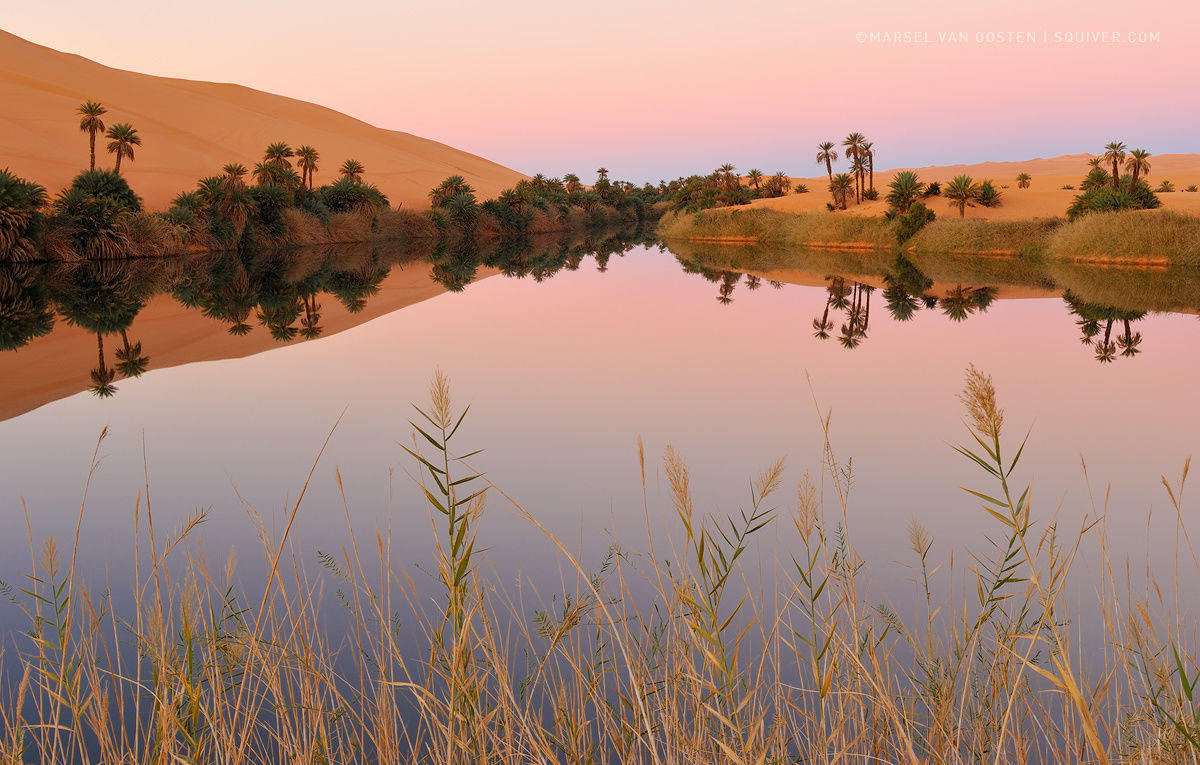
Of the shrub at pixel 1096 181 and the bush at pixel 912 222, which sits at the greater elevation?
the shrub at pixel 1096 181

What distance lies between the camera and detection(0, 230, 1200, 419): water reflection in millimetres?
18703

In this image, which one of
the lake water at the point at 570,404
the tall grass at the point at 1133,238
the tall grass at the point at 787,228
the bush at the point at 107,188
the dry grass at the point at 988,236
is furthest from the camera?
the tall grass at the point at 787,228

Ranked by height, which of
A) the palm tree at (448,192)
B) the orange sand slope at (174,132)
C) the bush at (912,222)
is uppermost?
the orange sand slope at (174,132)

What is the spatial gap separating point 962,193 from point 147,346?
48.0m

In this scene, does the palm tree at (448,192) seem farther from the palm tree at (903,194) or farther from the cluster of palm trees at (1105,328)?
the cluster of palm trees at (1105,328)

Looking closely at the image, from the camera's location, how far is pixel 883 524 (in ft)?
24.0

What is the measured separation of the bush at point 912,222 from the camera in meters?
44.8

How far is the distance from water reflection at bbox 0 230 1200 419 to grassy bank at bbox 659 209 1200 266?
6.72ft

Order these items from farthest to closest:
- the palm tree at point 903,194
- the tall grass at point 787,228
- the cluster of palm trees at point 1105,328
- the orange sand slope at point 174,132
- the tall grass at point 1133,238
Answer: the orange sand slope at point 174,132
the palm tree at point 903,194
the tall grass at point 787,228
the tall grass at point 1133,238
the cluster of palm trees at point 1105,328

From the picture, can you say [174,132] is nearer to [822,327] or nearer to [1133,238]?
[1133,238]

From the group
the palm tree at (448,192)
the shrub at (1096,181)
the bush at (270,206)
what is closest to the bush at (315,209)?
the bush at (270,206)

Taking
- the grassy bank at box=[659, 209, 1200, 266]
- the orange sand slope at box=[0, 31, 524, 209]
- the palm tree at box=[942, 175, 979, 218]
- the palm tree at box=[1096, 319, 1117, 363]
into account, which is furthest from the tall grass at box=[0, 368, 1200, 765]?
the orange sand slope at box=[0, 31, 524, 209]

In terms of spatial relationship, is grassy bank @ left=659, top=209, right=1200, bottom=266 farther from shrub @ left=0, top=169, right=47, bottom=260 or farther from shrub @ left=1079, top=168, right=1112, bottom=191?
shrub @ left=0, top=169, right=47, bottom=260

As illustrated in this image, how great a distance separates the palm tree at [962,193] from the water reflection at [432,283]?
1154cm
